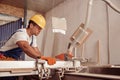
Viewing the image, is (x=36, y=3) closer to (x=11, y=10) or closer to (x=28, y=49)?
(x=11, y=10)

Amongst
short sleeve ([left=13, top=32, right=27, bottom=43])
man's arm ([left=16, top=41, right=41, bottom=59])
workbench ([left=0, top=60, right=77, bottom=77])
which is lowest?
workbench ([left=0, top=60, right=77, bottom=77])

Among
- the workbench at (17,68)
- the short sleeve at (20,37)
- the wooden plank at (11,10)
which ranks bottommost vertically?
the workbench at (17,68)

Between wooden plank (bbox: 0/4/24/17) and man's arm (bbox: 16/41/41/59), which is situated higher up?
wooden plank (bbox: 0/4/24/17)

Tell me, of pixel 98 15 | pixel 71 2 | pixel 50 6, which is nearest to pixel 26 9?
pixel 50 6

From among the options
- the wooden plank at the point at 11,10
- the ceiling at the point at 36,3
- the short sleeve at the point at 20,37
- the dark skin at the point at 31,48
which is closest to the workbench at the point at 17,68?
the dark skin at the point at 31,48

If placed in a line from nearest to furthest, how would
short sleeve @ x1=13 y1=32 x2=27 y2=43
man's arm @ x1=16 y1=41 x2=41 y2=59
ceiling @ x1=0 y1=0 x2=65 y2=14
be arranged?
man's arm @ x1=16 y1=41 x2=41 y2=59 → short sleeve @ x1=13 y1=32 x2=27 y2=43 → ceiling @ x1=0 y1=0 x2=65 y2=14

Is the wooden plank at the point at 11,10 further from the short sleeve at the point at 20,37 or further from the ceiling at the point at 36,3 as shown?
the short sleeve at the point at 20,37

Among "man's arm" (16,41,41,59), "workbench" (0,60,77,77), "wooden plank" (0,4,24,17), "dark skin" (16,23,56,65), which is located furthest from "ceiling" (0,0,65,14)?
"workbench" (0,60,77,77)

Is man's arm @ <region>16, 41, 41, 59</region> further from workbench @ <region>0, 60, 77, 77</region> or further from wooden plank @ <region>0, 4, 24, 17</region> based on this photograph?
wooden plank @ <region>0, 4, 24, 17</region>

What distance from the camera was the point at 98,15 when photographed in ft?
9.91

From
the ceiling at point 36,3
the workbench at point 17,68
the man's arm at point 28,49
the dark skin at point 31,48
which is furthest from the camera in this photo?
the ceiling at point 36,3

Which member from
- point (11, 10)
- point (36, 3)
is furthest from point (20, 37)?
point (11, 10)

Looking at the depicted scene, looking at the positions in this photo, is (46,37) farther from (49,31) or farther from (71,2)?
(71,2)

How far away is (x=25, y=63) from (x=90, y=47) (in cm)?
200
